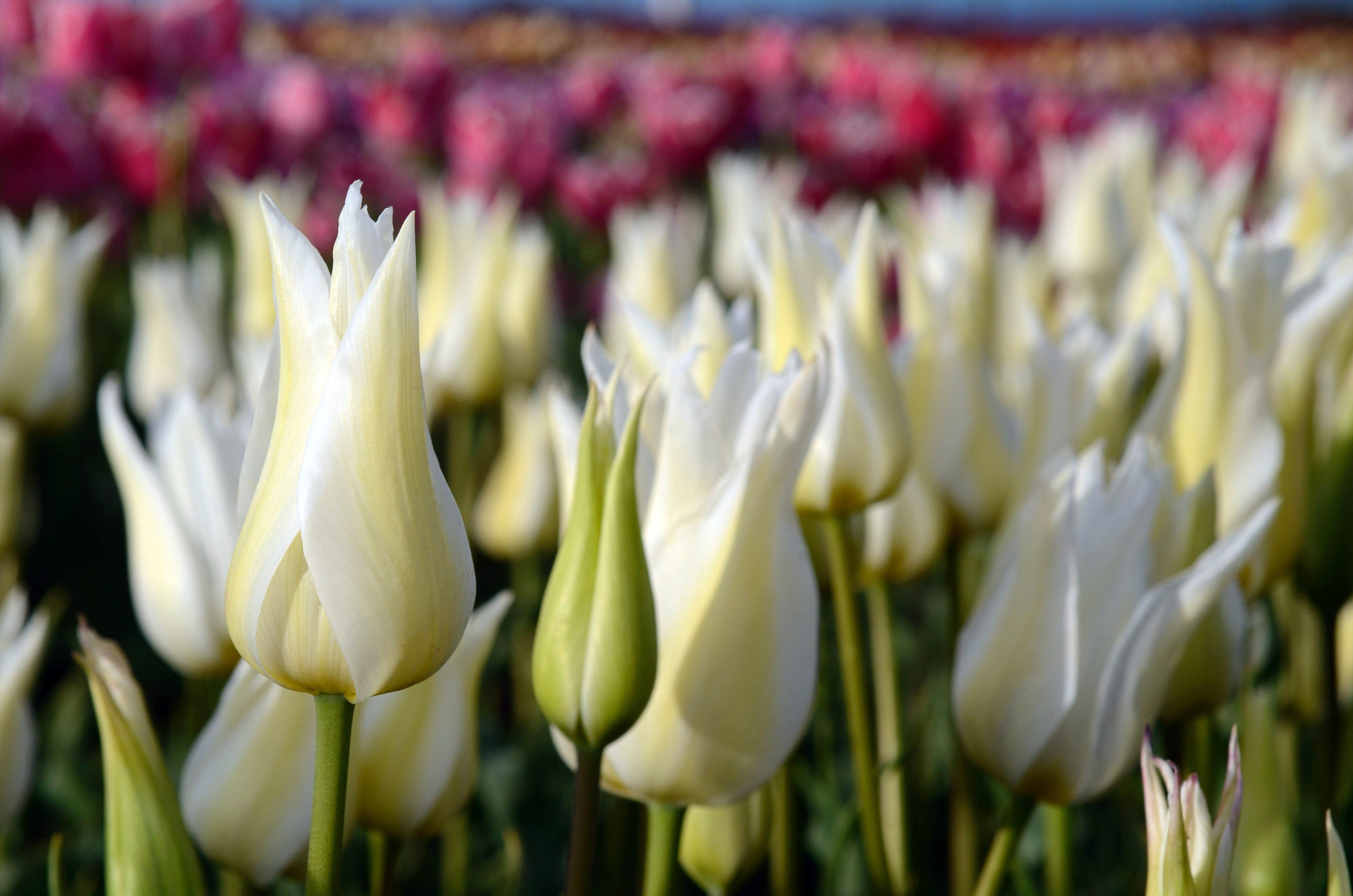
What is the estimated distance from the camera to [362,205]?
383mm

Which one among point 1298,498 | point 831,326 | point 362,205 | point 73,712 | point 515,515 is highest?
point 362,205

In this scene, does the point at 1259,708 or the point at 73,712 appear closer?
the point at 1259,708

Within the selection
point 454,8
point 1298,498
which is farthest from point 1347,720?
point 454,8

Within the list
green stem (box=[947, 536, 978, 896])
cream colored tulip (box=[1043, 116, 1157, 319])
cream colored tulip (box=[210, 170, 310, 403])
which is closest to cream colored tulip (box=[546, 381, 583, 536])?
green stem (box=[947, 536, 978, 896])

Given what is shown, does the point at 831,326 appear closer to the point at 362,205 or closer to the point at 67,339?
the point at 362,205

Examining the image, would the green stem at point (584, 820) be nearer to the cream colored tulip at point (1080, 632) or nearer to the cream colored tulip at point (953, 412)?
the cream colored tulip at point (1080, 632)

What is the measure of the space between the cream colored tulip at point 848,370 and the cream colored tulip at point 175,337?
71 cm

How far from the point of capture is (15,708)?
0.60m

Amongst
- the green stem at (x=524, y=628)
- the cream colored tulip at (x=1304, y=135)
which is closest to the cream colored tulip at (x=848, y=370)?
the green stem at (x=524, y=628)

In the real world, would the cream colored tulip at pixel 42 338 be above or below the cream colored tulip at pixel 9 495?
→ above

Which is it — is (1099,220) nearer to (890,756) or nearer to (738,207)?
(738,207)

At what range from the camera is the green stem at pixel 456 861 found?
0.95 metres

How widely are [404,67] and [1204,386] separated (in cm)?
262

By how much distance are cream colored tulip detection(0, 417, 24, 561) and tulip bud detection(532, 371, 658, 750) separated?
2.26 ft
